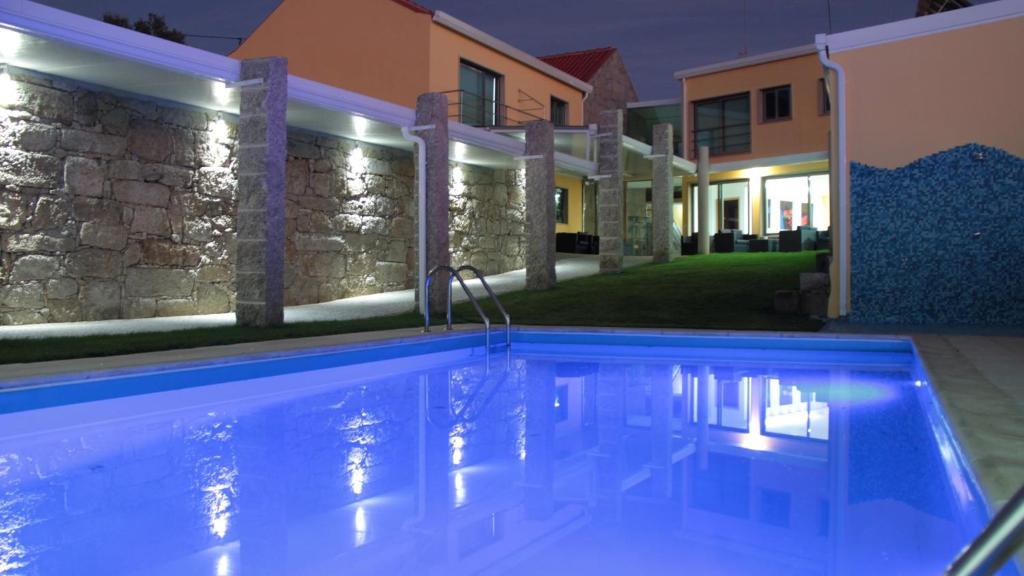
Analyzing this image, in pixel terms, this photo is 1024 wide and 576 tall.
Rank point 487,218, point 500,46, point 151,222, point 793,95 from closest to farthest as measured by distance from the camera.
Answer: point 151,222, point 487,218, point 500,46, point 793,95

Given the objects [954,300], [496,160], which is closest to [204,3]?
[496,160]

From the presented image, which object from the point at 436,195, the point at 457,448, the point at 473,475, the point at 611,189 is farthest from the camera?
the point at 611,189

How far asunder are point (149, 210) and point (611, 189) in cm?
880

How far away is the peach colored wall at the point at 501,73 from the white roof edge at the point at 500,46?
16 centimetres

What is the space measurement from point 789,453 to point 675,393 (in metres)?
2.21

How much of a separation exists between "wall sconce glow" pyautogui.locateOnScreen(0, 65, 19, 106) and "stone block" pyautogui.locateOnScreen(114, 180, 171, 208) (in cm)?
153

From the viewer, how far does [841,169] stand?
1031cm

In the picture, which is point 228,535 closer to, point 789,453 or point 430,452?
point 430,452

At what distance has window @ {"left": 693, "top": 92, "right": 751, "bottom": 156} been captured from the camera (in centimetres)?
2475

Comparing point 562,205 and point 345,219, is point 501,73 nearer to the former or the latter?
point 562,205

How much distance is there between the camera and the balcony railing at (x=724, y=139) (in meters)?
24.8

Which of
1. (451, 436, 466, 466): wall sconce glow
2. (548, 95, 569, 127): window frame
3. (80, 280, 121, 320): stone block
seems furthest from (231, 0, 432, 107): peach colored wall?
(451, 436, 466, 466): wall sconce glow

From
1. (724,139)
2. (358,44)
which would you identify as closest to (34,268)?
(358,44)

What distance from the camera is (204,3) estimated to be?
3475cm
